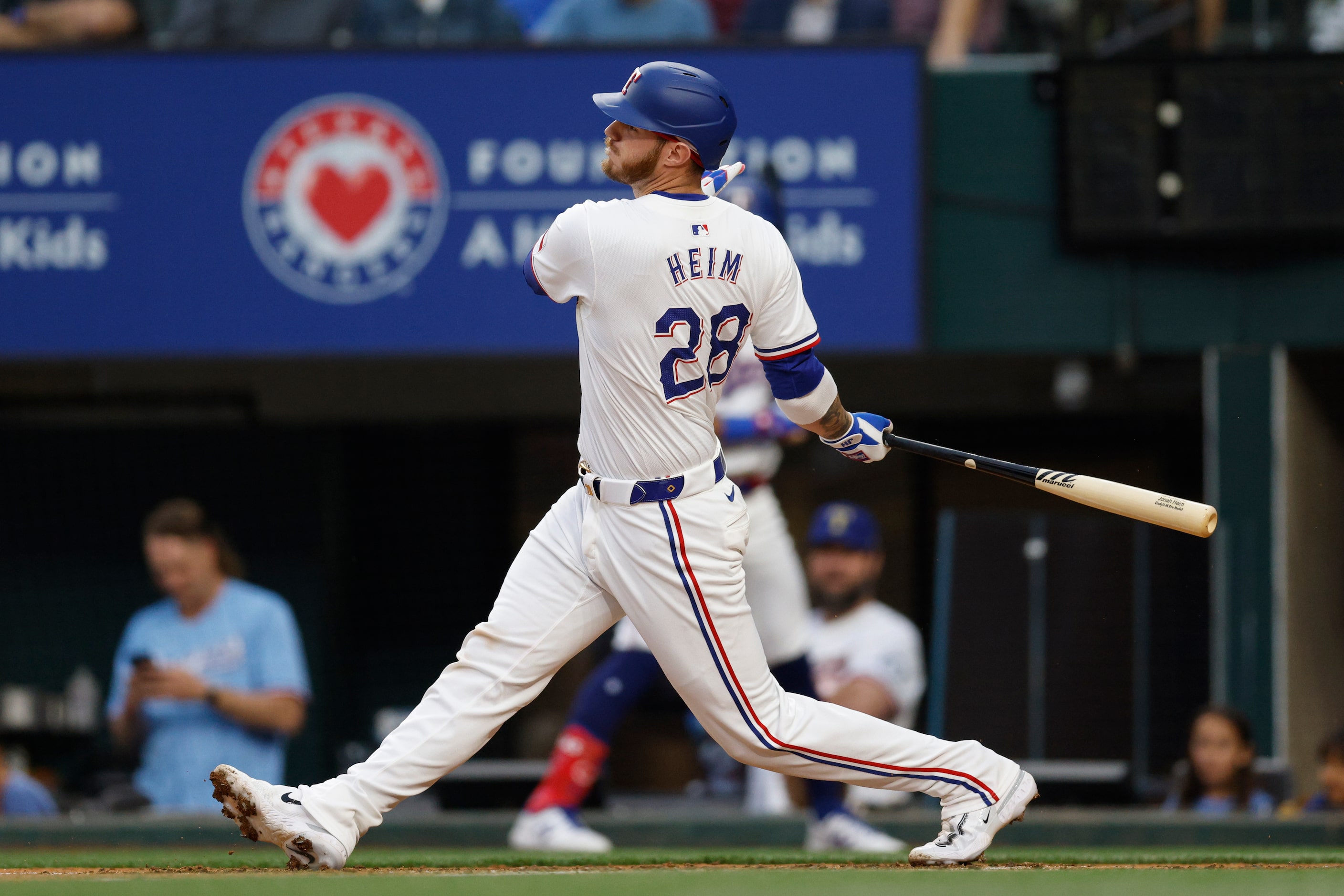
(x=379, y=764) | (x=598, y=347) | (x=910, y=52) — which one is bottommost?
(x=379, y=764)

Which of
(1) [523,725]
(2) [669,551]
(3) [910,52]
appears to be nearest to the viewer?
(2) [669,551]

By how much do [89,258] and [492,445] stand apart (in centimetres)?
259

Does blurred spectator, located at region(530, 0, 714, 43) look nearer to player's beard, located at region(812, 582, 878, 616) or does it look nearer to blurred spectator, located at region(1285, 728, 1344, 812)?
player's beard, located at region(812, 582, 878, 616)

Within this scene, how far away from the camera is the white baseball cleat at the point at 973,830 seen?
4.04m

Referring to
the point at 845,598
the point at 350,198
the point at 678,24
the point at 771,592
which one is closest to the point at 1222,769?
the point at 845,598

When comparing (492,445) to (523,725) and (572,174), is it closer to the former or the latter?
(523,725)

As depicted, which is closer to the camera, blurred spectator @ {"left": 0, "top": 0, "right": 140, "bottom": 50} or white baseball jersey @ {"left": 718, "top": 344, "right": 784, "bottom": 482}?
white baseball jersey @ {"left": 718, "top": 344, "right": 784, "bottom": 482}

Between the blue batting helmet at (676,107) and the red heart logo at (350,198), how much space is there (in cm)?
388

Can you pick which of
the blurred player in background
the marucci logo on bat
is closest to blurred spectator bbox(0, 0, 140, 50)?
the blurred player in background

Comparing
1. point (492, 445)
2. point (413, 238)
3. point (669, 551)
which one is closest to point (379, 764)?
point (669, 551)

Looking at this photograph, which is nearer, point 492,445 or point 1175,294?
point 1175,294

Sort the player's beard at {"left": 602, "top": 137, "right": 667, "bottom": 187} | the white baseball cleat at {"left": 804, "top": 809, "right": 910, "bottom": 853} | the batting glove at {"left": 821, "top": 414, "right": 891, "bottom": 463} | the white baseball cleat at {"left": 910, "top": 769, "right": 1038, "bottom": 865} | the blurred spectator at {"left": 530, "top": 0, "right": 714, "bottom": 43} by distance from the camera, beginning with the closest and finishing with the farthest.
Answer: the player's beard at {"left": 602, "top": 137, "right": 667, "bottom": 187} → the white baseball cleat at {"left": 910, "top": 769, "right": 1038, "bottom": 865} → the batting glove at {"left": 821, "top": 414, "right": 891, "bottom": 463} → the white baseball cleat at {"left": 804, "top": 809, "right": 910, "bottom": 853} → the blurred spectator at {"left": 530, "top": 0, "right": 714, "bottom": 43}

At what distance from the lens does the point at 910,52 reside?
739 centimetres

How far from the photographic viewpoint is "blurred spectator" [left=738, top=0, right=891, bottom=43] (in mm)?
7848
